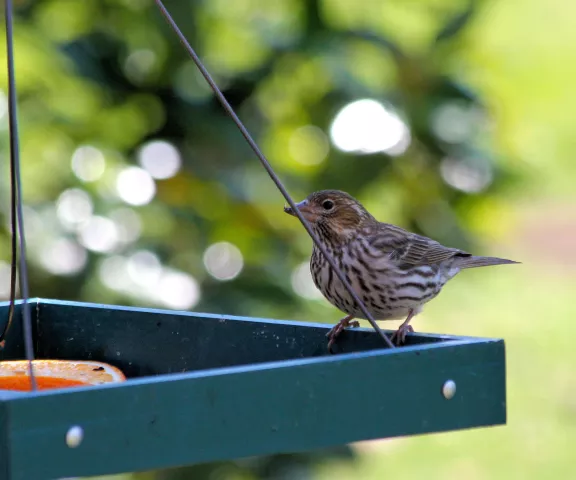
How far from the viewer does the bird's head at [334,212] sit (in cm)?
630

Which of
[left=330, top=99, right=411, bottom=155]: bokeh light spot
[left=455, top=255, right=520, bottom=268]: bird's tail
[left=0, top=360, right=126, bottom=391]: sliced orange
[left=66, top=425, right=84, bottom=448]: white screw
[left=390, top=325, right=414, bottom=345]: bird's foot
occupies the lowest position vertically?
[left=66, top=425, right=84, bottom=448]: white screw

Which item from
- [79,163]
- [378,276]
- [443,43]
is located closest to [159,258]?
[79,163]

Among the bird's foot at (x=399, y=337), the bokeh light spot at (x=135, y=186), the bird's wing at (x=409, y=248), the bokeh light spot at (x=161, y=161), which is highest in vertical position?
the bokeh light spot at (x=161, y=161)

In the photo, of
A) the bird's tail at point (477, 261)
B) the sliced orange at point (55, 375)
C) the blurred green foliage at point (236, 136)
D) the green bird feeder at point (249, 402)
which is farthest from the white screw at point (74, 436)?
the bird's tail at point (477, 261)

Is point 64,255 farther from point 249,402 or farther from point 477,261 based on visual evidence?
point 249,402

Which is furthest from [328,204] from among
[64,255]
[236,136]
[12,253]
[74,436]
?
[74,436]

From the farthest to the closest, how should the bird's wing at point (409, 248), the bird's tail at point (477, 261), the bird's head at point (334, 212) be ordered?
the bird's tail at point (477, 261), the bird's head at point (334, 212), the bird's wing at point (409, 248)

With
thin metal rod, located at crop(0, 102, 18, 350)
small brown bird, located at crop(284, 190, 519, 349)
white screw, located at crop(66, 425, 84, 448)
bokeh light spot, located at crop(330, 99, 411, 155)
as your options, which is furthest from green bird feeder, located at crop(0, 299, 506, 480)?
bokeh light spot, located at crop(330, 99, 411, 155)

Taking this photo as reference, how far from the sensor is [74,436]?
3527 millimetres

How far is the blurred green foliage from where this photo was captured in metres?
6.23

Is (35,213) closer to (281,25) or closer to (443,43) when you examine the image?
(281,25)

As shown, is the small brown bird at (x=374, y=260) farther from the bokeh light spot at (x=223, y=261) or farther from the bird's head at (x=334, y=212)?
the bokeh light spot at (x=223, y=261)

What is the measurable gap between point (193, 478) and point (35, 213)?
1.39m

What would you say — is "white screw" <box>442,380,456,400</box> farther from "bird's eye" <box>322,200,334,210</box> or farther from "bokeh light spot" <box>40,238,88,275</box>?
"bokeh light spot" <box>40,238,88,275</box>
